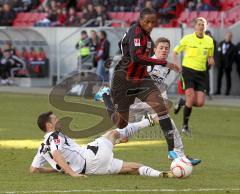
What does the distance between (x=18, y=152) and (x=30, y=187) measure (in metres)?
3.77

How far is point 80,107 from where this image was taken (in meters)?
20.8

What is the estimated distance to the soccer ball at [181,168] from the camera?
10.8m

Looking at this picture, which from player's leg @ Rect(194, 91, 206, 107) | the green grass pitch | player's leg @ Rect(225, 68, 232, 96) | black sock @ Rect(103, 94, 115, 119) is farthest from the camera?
player's leg @ Rect(225, 68, 232, 96)

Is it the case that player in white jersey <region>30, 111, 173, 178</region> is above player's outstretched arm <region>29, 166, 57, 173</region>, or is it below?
above

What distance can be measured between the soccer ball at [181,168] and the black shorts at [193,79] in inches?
230

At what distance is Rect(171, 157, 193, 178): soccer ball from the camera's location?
1079 centimetres

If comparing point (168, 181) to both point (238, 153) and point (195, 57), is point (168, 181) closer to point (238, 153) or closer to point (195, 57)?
point (238, 153)

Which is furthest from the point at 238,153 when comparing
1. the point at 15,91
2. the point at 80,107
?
the point at 15,91

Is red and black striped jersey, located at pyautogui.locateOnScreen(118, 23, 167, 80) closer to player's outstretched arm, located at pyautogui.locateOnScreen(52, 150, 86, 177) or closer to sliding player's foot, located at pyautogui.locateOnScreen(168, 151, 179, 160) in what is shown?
sliding player's foot, located at pyautogui.locateOnScreen(168, 151, 179, 160)

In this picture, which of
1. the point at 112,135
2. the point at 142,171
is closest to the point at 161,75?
the point at 112,135

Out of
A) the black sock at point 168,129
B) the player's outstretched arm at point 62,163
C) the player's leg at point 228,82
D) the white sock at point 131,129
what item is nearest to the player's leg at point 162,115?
the black sock at point 168,129

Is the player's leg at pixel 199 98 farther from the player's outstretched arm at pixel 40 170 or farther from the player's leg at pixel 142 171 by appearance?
the player's outstretched arm at pixel 40 170

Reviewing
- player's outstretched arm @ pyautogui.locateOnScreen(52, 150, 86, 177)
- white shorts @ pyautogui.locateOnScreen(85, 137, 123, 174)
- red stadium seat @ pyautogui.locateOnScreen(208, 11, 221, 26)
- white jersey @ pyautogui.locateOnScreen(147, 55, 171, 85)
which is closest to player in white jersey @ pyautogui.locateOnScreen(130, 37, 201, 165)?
white jersey @ pyautogui.locateOnScreen(147, 55, 171, 85)

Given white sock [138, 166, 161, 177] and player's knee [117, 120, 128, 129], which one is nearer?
white sock [138, 166, 161, 177]
